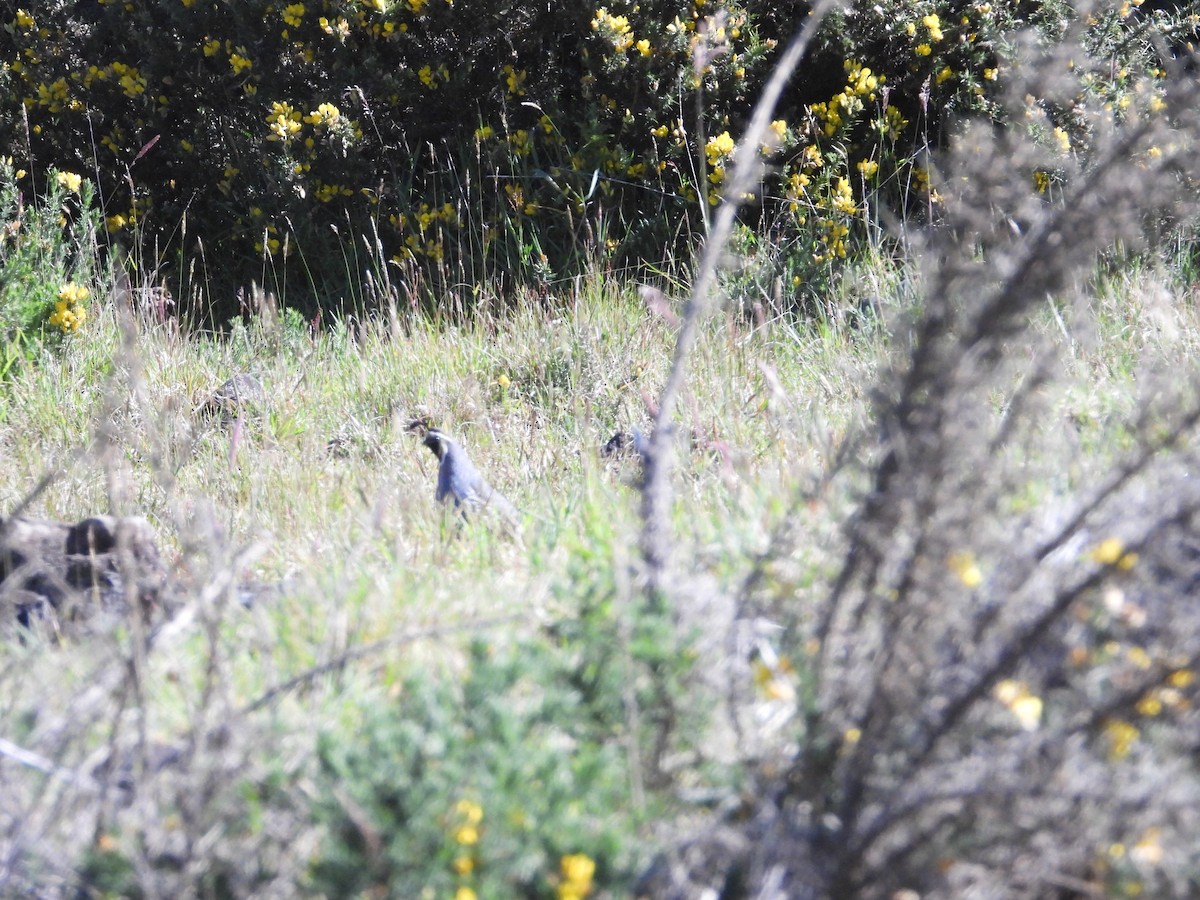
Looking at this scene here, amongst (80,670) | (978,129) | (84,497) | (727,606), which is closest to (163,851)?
(80,670)

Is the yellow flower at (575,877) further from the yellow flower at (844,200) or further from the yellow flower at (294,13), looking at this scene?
the yellow flower at (294,13)

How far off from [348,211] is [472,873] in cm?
505

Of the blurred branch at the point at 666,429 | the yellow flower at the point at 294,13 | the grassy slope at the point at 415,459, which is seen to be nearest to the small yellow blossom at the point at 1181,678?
the grassy slope at the point at 415,459

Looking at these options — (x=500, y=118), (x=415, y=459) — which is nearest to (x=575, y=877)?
(x=415, y=459)

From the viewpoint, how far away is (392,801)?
1647 mm

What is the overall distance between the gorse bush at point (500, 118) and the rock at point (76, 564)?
2.87 meters

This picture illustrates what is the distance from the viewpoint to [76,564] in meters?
2.79

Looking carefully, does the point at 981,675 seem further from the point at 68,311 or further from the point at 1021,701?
the point at 68,311

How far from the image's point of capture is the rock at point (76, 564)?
2623 millimetres

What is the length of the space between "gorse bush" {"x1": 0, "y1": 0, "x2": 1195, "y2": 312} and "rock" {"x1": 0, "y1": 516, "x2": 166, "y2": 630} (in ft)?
9.41

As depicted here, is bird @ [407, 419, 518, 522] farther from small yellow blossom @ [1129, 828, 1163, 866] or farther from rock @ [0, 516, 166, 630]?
small yellow blossom @ [1129, 828, 1163, 866]

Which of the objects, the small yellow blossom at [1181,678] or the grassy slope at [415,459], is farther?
the grassy slope at [415,459]

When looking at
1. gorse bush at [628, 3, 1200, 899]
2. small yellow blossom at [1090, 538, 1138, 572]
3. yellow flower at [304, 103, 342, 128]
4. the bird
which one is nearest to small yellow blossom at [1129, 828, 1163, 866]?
gorse bush at [628, 3, 1200, 899]

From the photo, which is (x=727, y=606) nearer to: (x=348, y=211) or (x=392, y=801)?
(x=392, y=801)
